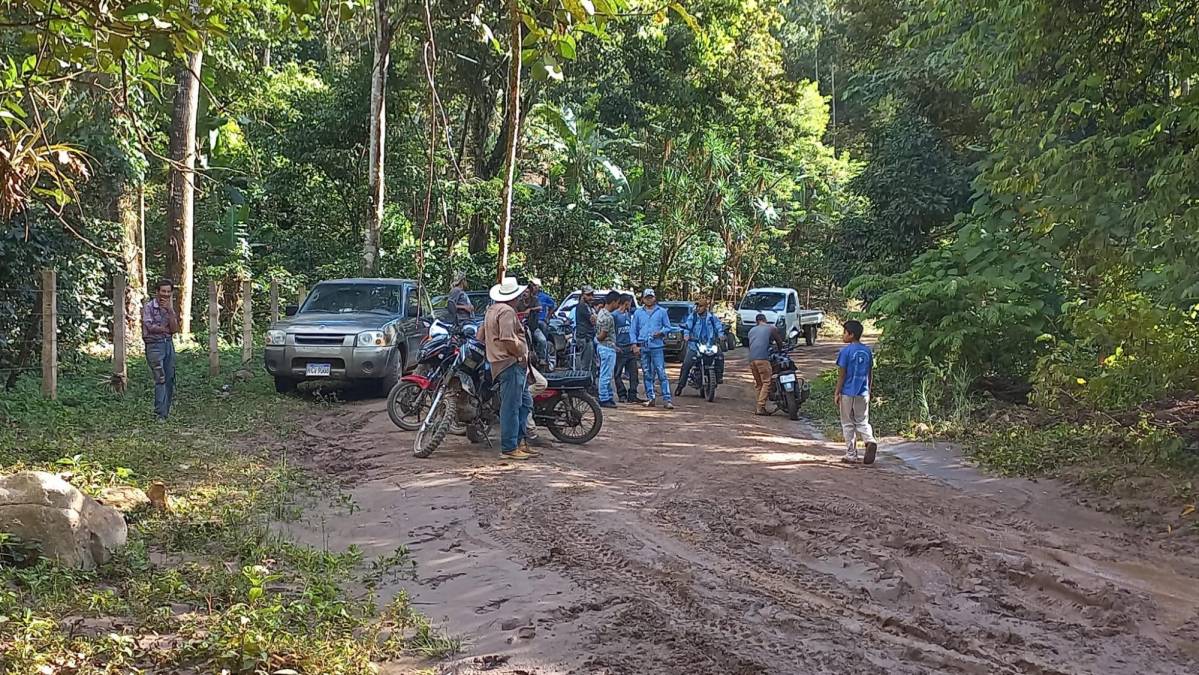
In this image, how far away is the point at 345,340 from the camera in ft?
43.4

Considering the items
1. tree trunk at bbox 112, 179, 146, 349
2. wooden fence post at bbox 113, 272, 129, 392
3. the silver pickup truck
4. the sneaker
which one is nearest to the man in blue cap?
the silver pickup truck

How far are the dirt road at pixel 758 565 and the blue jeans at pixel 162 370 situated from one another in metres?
2.18

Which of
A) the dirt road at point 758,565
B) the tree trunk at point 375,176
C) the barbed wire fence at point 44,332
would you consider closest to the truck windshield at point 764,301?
the tree trunk at point 375,176

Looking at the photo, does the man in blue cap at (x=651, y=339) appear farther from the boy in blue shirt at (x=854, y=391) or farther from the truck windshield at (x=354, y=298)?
the boy in blue shirt at (x=854, y=391)

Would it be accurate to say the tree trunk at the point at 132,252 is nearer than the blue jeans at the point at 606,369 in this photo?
No

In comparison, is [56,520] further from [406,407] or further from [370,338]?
[370,338]

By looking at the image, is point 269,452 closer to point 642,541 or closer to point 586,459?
point 586,459

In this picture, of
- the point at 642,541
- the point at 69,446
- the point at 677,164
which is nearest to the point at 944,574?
the point at 642,541

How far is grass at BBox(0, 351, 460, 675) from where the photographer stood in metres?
4.34

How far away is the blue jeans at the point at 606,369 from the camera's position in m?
14.4

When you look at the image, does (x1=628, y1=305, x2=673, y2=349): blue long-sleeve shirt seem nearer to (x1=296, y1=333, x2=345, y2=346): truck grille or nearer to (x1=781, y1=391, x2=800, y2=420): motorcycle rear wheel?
(x1=781, y1=391, x2=800, y2=420): motorcycle rear wheel

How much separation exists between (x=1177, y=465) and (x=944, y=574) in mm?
4425

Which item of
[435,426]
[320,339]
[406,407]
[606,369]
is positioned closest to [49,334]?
[320,339]

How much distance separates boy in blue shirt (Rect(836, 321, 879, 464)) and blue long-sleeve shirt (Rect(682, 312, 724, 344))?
5.76 meters
